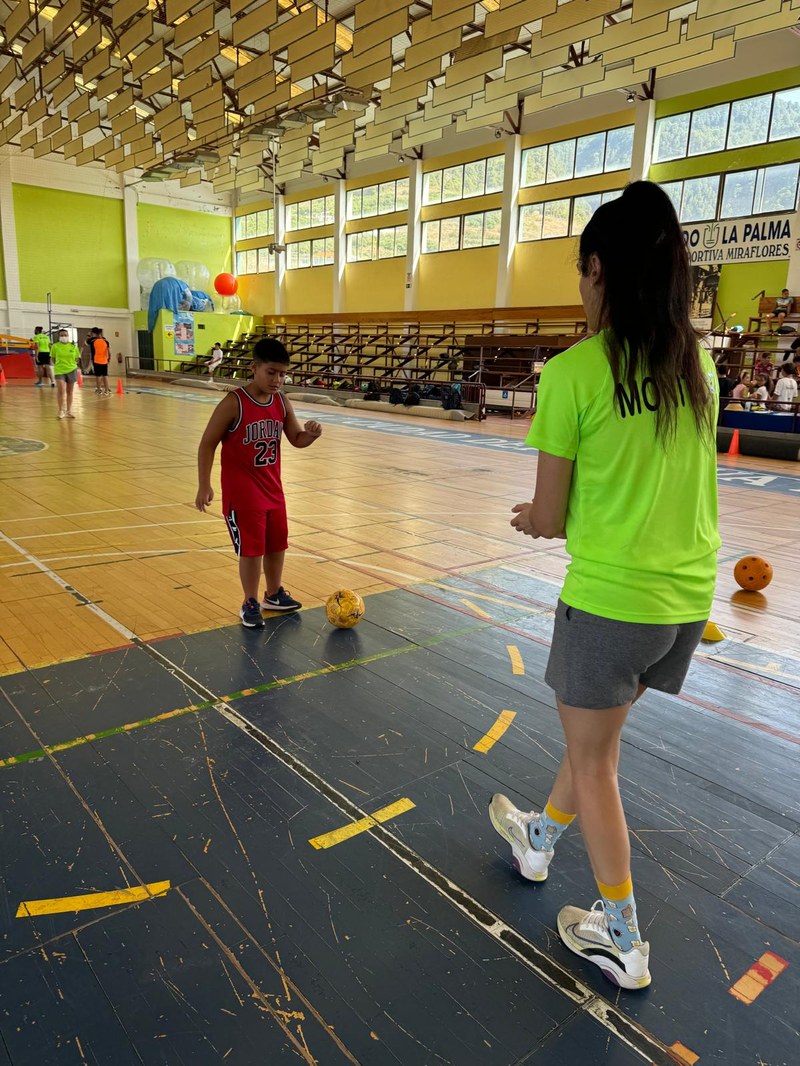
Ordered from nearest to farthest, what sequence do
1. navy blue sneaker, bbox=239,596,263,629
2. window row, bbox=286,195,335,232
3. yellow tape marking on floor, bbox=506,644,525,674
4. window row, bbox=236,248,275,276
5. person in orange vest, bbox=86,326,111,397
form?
yellow tape marking on floor, bbox=506,644,525,674 → navy blue sneaker, bbox=239,596,263,629 → person in orange vest, bbox=86,326,111,397 → window row, bbox=286,195,335,232 → window row, bbox=236,248,275,276

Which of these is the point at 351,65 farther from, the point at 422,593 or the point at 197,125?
the point at 422,593

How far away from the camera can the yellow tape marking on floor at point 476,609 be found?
420cm

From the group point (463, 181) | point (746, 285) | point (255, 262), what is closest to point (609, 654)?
point (746, 285)

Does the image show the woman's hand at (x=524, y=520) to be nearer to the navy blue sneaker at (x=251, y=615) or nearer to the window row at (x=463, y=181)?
the navy blue sneaker at (x=251, y=615)

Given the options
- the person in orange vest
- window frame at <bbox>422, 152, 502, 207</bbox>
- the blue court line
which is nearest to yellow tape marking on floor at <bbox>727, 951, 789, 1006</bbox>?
the blue court line

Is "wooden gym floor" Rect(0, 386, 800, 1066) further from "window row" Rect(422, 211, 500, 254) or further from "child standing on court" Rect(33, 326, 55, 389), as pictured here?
"window row" Rect(422, 211, 500, 254)

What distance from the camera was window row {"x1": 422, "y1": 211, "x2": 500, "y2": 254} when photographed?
22.1m

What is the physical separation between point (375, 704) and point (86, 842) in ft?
4.15

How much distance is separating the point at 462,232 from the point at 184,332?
41.7 feet

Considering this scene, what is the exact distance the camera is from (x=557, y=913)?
193 cm

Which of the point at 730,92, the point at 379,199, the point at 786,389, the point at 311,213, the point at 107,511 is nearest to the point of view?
the point at 107,511

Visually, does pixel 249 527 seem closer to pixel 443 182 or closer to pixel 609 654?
pixel 609 654

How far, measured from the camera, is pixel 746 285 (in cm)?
1683

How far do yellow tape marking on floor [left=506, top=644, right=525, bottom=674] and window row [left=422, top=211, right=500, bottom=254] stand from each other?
2066 centimetres
